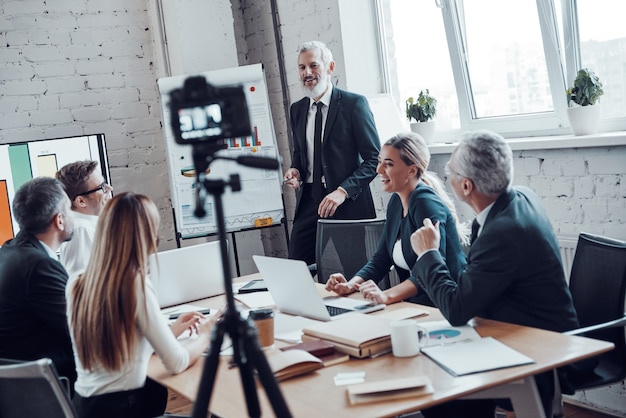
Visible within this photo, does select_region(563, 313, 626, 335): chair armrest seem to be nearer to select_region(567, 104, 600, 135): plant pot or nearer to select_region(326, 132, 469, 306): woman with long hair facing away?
select_region(326, 132, 469, 306): woman with long hair facing away

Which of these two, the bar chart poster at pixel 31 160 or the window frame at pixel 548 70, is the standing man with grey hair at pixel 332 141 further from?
the bar chart poster at pixel 31 160

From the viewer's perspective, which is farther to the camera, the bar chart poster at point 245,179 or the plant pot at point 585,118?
the bar chart poster at point 245,179

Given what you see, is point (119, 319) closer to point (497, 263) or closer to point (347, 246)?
point (497, 263)

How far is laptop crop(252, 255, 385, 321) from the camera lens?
2.32 metres

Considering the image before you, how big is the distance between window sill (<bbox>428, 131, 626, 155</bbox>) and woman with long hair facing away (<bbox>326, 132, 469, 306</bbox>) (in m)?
0.48

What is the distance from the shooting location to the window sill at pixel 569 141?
115 inches

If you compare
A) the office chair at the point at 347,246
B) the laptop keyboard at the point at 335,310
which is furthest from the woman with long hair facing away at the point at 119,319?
the office chair at the point at 347,246

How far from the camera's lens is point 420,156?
9.90 ft

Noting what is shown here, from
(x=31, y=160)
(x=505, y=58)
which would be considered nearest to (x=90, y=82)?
(x=31, y=160)

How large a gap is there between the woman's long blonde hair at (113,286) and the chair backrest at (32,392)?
200 millimetres

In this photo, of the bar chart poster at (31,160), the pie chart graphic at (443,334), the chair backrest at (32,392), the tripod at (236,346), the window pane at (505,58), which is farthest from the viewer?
the bar chart poster at (31,160)

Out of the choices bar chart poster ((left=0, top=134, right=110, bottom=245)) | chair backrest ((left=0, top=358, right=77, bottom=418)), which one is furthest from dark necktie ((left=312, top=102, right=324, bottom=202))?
chair backrest ((left=0, top=358, right=77, bottom=418))

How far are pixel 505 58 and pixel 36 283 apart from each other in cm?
242

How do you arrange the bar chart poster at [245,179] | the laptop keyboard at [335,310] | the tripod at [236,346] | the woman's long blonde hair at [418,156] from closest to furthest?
1. the tripod at [236,346]
2. the laptop keyboard at [335,310]
3. the woman's long blonde hair at [418,156]
4. the bar chart poster at [245,179]
